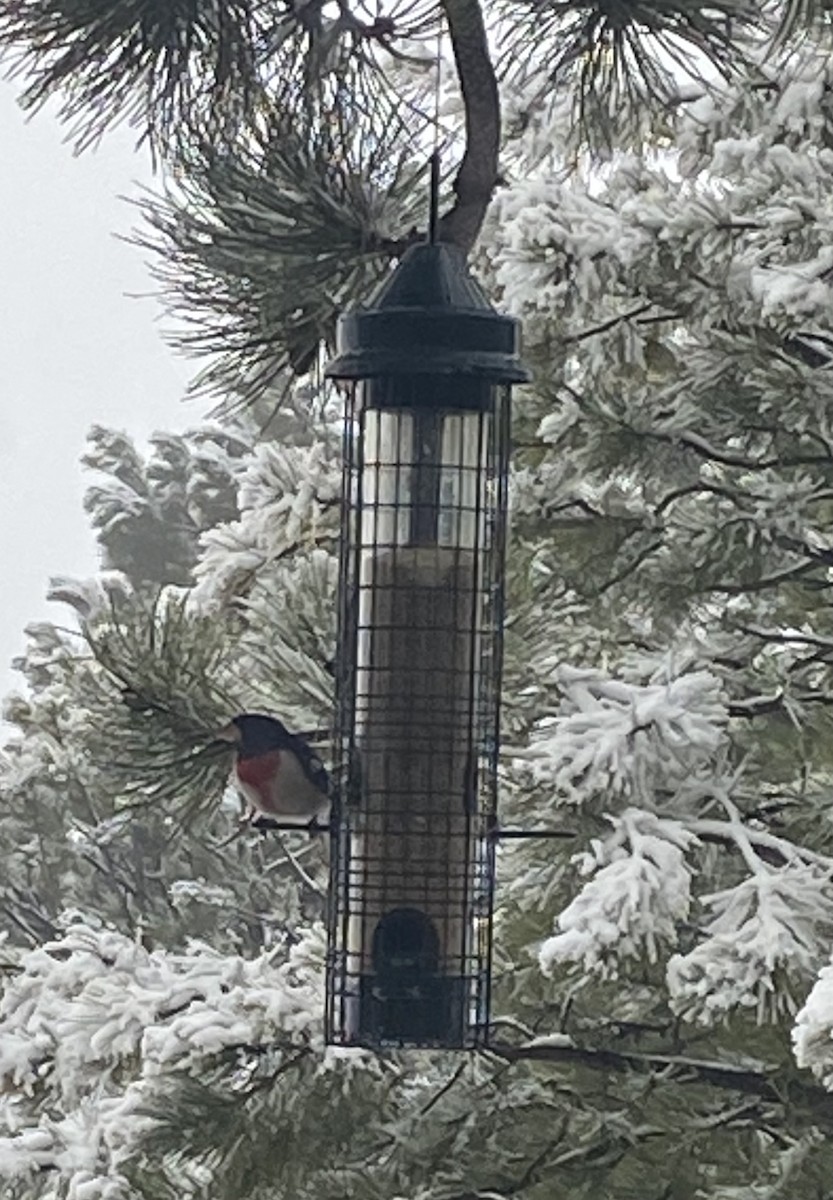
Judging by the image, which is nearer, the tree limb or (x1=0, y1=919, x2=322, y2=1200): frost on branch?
the tree limb

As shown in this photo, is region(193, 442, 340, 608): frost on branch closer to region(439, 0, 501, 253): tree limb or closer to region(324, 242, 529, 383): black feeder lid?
region(439, 0, 501, 253): tree limb

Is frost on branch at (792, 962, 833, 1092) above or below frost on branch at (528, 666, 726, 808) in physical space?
below

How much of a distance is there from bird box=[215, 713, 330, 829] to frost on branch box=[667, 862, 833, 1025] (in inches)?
53.5

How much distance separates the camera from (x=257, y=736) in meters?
3.29

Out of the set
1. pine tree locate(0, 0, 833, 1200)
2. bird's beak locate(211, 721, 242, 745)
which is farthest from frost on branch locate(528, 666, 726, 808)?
bird's beak locate(211, 721, 242, 745)

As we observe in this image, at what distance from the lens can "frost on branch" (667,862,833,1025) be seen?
446 cm

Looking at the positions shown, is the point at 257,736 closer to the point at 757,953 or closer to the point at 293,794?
the point at 293,794

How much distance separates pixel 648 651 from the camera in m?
6.29

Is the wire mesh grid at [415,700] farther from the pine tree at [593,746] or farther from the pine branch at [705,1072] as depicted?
the pine branch at [705,1072]

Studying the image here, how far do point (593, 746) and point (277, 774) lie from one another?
64.9 inches

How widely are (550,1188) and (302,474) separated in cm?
172

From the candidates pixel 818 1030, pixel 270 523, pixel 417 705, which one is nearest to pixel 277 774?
pixel 417 705

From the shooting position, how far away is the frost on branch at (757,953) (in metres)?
4.46

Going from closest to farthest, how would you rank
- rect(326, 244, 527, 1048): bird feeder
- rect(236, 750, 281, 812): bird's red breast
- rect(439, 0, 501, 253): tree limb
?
rect(439, 0, 501, 253): tree limb → rect(326, 244, 527, 1048): bird feeder → rect(236, 750, 281, 812): bird's red breast
